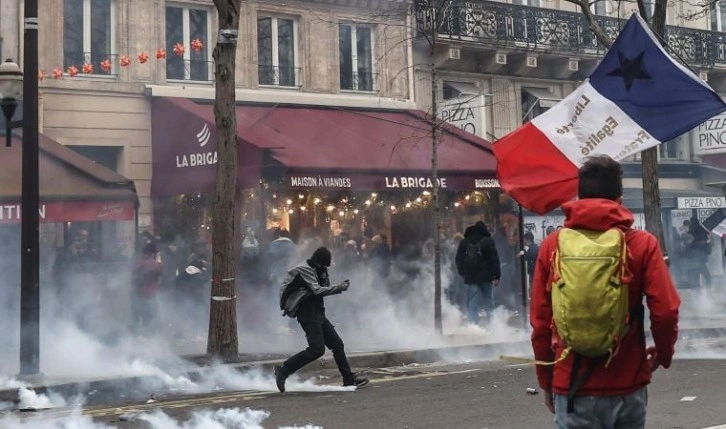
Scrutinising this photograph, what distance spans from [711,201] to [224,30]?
1523 centimetres

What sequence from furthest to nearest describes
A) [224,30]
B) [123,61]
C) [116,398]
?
[123,61]
[224,30]
[116,398]

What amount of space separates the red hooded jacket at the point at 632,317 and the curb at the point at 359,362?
641cm

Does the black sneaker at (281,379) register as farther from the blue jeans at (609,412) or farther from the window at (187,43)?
the window at (187,43)

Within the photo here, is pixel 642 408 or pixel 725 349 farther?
pixel 725 349

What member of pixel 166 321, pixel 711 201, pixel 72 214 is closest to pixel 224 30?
pixel 72 214

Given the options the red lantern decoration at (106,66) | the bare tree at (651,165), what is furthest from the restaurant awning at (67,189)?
the bare tree at (651,165)

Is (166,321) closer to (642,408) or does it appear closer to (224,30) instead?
(224,30)

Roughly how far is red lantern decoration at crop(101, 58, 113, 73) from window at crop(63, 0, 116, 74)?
3.6 inches

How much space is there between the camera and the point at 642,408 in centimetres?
341

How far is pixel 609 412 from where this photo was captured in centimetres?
337

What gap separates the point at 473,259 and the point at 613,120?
7.09m

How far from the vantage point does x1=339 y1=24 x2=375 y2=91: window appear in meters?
19.4

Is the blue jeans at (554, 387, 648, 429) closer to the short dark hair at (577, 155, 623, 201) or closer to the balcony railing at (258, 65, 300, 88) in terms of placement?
the short dark hair at (577, 155, 623, 201)

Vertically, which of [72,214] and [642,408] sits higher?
[72,214]
